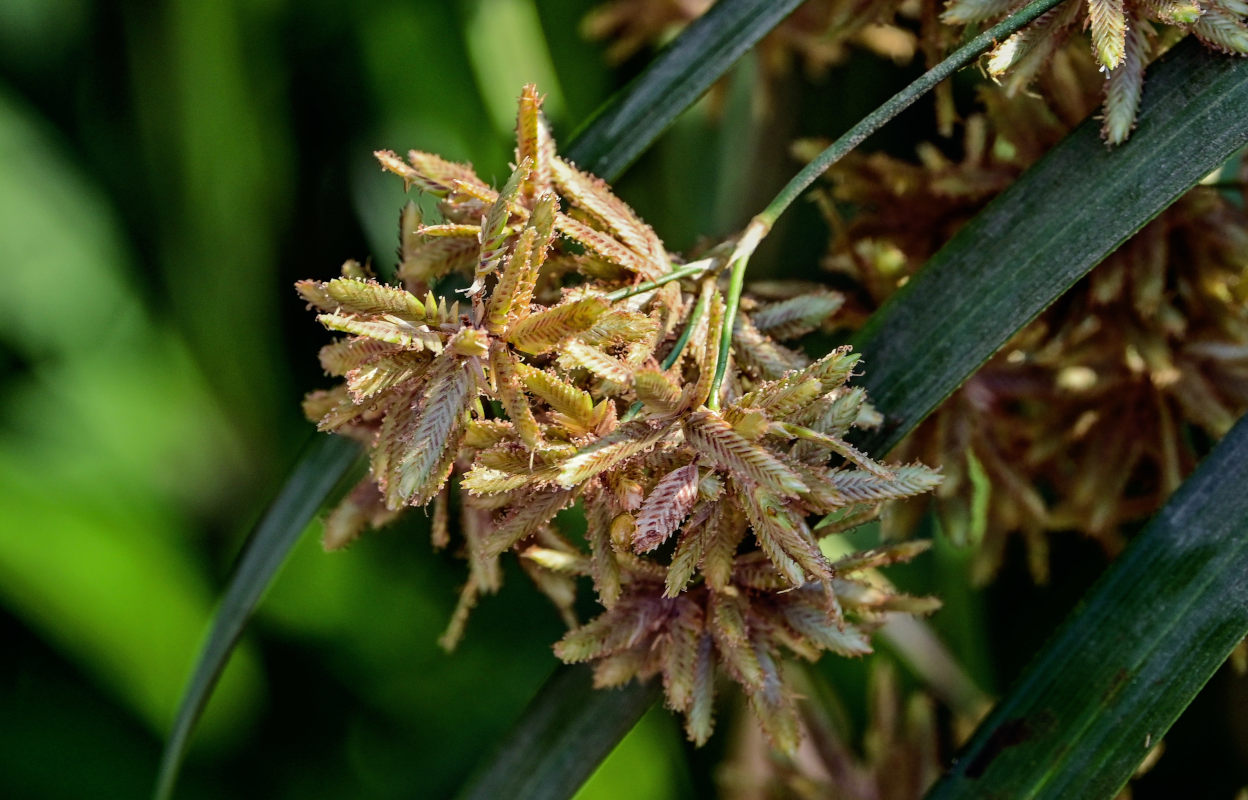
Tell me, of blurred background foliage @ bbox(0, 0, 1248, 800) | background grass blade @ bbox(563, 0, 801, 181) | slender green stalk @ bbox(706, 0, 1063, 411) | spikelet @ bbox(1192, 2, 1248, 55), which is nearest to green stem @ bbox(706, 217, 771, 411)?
slender green stalk @ bbox(706, 0, 1063, 411)

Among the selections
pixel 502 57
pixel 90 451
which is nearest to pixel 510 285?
pixel 502 57

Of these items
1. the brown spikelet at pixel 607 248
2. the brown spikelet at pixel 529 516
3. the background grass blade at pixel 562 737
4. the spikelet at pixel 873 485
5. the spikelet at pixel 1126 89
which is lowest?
the background grass blade at pixel 562 737

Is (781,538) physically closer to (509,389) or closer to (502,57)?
(509,389)

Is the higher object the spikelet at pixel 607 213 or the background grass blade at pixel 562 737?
the spikelet at pixel 607 213

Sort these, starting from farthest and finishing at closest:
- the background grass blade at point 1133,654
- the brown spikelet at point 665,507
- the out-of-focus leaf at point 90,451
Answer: the out-of-focus leaf at point 90,451, the background grass blade at point 1133,654, the brown spikelet at point 665,507

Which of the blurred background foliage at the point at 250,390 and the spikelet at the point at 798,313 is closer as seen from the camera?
the spikelet at the point at 798,313

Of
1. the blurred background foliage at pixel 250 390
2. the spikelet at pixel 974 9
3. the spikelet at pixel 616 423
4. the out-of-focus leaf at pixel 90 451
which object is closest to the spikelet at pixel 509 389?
the spikelet at pixel 616 423

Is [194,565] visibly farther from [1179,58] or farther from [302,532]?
[1179,58]

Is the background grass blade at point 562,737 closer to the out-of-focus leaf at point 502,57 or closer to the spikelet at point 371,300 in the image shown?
the spikelet at point 371,300
